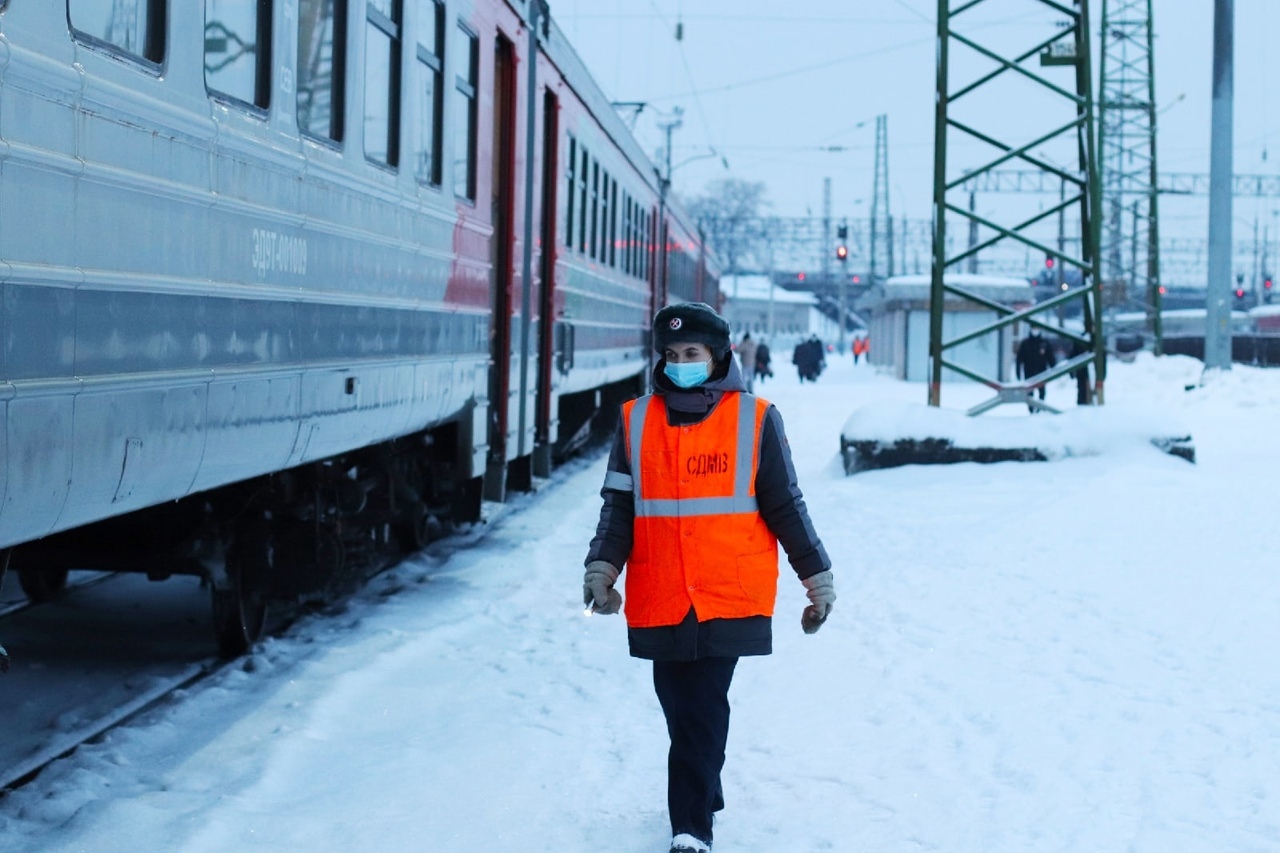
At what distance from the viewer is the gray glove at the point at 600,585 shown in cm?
434

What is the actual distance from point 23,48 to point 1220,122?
20.2m

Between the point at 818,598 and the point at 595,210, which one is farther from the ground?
the point at 595,210

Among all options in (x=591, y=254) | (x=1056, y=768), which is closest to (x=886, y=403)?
(x=591, y=254)

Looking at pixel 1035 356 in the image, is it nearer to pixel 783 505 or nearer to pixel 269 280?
pixel 269 280

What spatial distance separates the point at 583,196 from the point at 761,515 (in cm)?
905

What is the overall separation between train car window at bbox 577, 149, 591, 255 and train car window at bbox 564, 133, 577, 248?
308mm

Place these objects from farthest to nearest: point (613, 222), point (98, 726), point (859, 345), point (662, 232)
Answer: point (859, 345) → point (662, 232) → point (613, 222) → point (98, 726)

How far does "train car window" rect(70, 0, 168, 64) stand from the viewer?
4157 millimetres

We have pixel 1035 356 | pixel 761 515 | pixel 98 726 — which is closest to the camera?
pixel 761 515

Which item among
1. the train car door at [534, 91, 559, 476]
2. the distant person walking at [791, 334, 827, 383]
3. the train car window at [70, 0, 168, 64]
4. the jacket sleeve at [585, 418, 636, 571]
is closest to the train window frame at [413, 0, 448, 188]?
the train car window at [70, 0, 168, 64]

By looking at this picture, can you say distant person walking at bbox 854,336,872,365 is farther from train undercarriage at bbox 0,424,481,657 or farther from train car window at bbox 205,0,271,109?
train car window at bbox 205,0,271,109

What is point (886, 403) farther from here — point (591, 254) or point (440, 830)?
point (440, 830)

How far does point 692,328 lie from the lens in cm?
428

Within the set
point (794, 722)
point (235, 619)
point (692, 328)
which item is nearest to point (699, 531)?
point (692, 328)
